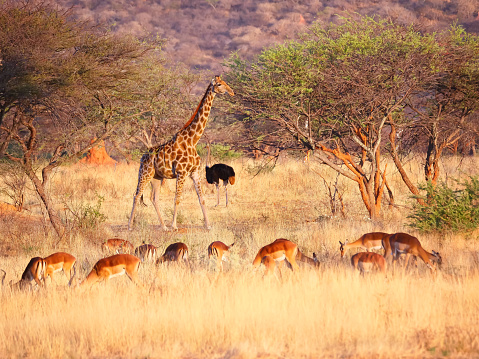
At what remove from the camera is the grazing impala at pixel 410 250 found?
22.8 feet

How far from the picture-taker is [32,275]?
22.7 feet

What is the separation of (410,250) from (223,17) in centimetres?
7424

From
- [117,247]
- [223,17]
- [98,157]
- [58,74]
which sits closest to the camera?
[117,247]

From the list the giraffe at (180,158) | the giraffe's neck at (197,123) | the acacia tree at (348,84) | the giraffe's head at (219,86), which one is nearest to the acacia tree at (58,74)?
the giraffe at (180,158)

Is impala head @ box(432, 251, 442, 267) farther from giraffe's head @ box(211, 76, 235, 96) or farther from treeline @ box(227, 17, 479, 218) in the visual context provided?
giraffe's head @ box(211, 76, 235, 96)

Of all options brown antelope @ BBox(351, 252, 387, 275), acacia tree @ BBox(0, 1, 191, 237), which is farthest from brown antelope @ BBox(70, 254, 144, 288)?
acacia tree @ BBox(0, 1, 191, 237)

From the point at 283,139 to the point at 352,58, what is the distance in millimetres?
2332

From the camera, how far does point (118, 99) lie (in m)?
11.7

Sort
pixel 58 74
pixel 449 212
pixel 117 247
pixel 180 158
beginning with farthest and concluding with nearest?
1. pixel 180 158
2. pixel 58 74
3. pixel 449 212
4. pixel 117 247

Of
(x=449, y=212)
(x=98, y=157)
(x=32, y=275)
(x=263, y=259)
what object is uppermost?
(x=98, y=157)

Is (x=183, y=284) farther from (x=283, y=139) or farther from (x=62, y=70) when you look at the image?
(x=283, y=139)

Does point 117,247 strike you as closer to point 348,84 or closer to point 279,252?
point 279,252

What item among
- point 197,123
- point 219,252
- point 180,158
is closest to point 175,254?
point 219,252

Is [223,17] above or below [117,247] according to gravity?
above
